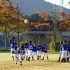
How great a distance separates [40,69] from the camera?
20.9m

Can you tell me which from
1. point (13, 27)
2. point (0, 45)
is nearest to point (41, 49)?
point (13, 27)

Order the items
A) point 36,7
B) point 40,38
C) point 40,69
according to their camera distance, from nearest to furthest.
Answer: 1. point 40,69
2. point 40,38
3. point 36,7

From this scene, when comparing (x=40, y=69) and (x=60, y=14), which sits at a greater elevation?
(x=60, y=14)

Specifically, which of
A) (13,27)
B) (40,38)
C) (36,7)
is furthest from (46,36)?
(36,7)

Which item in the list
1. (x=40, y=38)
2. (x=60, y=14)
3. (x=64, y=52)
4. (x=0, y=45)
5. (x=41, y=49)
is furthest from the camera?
(x=0, y=45)

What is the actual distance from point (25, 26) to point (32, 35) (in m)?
13.4

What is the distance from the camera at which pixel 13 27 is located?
166ft

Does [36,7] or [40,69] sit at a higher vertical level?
[36,7]

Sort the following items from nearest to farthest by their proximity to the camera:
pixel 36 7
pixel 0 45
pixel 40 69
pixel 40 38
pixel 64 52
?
pixel 40 69 < pixel 64 52 < pixel 40 38 < pixel 0 45 < pixel 36 7

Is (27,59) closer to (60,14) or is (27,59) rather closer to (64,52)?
(64,52)

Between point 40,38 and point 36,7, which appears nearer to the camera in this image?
point 40,38

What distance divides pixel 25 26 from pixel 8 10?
3.85 m

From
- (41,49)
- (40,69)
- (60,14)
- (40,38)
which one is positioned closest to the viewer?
(40,69)

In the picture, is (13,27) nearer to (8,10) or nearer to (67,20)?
(8,10)
